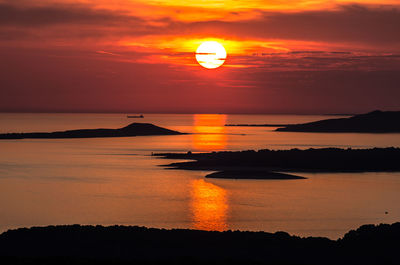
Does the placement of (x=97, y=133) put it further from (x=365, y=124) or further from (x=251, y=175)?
(x=251, y=175)

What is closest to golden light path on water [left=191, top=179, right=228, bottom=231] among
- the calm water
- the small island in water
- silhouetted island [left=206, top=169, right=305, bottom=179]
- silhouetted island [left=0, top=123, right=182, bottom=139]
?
the calm water

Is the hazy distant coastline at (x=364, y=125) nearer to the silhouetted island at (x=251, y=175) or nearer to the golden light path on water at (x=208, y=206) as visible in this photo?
the silhouetted island at (x=251, y=175)

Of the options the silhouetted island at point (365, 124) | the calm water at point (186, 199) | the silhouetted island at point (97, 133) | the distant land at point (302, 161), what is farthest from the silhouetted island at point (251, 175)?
the silhouetted island at point (365, 124)

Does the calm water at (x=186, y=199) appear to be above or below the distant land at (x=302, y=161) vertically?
below

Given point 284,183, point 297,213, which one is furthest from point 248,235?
point 284,183

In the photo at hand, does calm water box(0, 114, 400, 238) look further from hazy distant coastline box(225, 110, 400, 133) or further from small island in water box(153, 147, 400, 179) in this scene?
hazy distant coastline box(225, 110, 400, 133)
